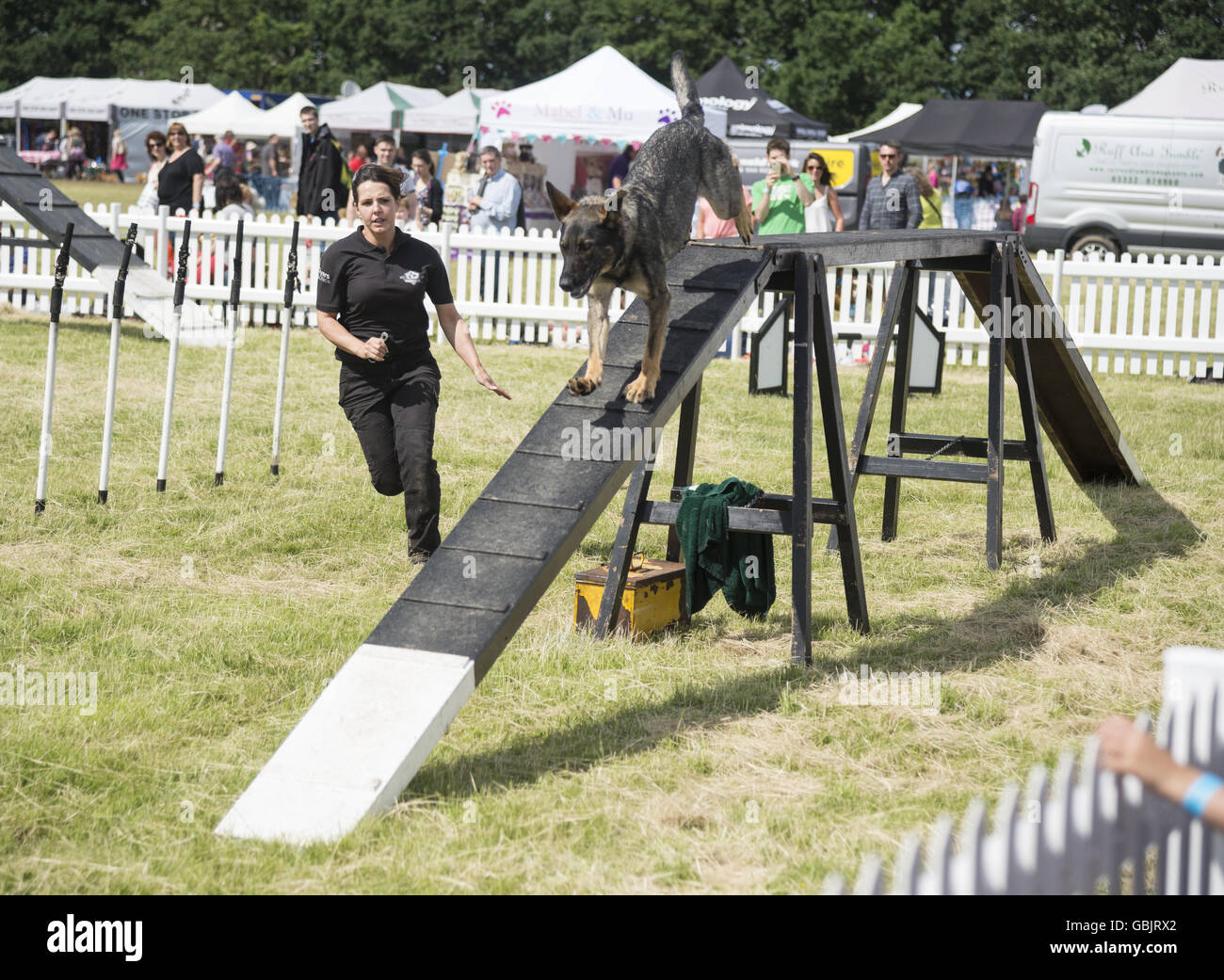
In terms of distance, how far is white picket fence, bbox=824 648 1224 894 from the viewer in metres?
2.48

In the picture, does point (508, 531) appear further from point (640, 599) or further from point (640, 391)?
point (640, 599)

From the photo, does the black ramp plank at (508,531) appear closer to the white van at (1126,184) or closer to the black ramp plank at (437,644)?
the black ramp plank at (437,644)

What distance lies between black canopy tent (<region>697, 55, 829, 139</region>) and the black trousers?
2306 centimetres

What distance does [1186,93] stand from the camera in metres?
25.9

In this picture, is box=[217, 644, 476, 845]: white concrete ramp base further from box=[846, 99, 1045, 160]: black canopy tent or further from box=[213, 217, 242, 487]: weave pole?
box=[846, 99, 1045, 160]: black canopy tent

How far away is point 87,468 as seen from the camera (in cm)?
837

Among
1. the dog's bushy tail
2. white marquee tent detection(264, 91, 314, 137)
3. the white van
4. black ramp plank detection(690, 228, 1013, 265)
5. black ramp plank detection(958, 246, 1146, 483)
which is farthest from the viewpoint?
white marquee tent detection(264, 91, 314, 137)

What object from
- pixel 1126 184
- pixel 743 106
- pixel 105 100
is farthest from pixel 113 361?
pixel 105 100

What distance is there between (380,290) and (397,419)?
0.64 metres

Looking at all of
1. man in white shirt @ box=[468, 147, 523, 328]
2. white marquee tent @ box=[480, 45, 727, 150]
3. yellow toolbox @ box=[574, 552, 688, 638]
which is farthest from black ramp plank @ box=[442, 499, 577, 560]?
white marquee tent @ box=[480, 45, 727, 150]

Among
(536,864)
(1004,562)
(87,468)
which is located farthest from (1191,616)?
(87,468)

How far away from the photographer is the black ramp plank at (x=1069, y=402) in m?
7.57

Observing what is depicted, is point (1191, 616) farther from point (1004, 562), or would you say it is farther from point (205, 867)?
point (205, 867)

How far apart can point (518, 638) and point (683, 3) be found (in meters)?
56.6
